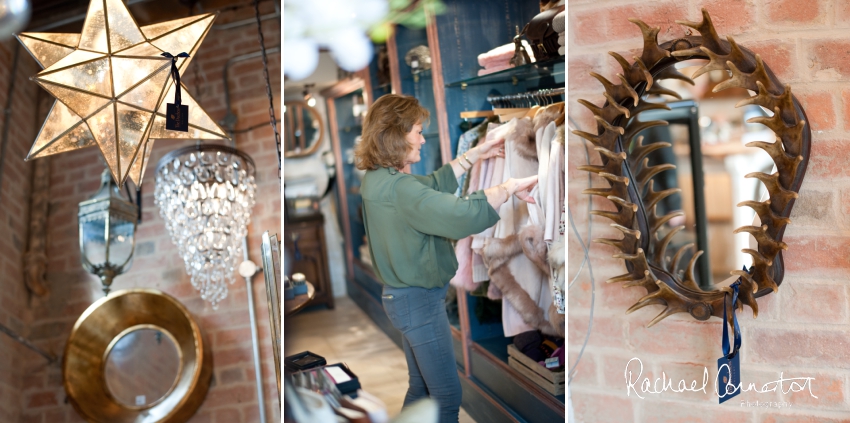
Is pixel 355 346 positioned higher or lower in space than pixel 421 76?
lower

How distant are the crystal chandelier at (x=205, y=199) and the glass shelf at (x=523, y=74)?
1352 millimetres

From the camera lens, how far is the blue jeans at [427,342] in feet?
4.66

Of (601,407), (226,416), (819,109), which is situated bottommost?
(226,416)

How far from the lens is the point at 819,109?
1.41m

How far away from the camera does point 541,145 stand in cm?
141

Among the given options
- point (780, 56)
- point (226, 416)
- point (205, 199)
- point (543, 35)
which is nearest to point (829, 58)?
point (780, 56)

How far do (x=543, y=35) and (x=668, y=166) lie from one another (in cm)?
41

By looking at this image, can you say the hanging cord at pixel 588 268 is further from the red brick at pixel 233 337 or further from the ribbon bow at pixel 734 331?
the red brick at pixel 233 337

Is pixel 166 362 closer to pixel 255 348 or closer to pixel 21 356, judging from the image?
pixel 255 348

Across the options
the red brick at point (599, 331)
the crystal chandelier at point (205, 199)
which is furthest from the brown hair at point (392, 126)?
the crystal chandelier at point (205, 199)

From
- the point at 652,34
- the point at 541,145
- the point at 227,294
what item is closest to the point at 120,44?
the point at 541,145

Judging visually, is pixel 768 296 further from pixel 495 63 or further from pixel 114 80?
pixel 114 80

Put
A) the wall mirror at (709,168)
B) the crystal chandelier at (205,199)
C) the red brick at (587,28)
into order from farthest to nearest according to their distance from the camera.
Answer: the crystal chandelier at (205,199) → the wall mirror at (709,168) → the red brick at (587,28)

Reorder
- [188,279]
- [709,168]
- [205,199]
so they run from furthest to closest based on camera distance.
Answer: [188,279], [205,199], [709,168]
